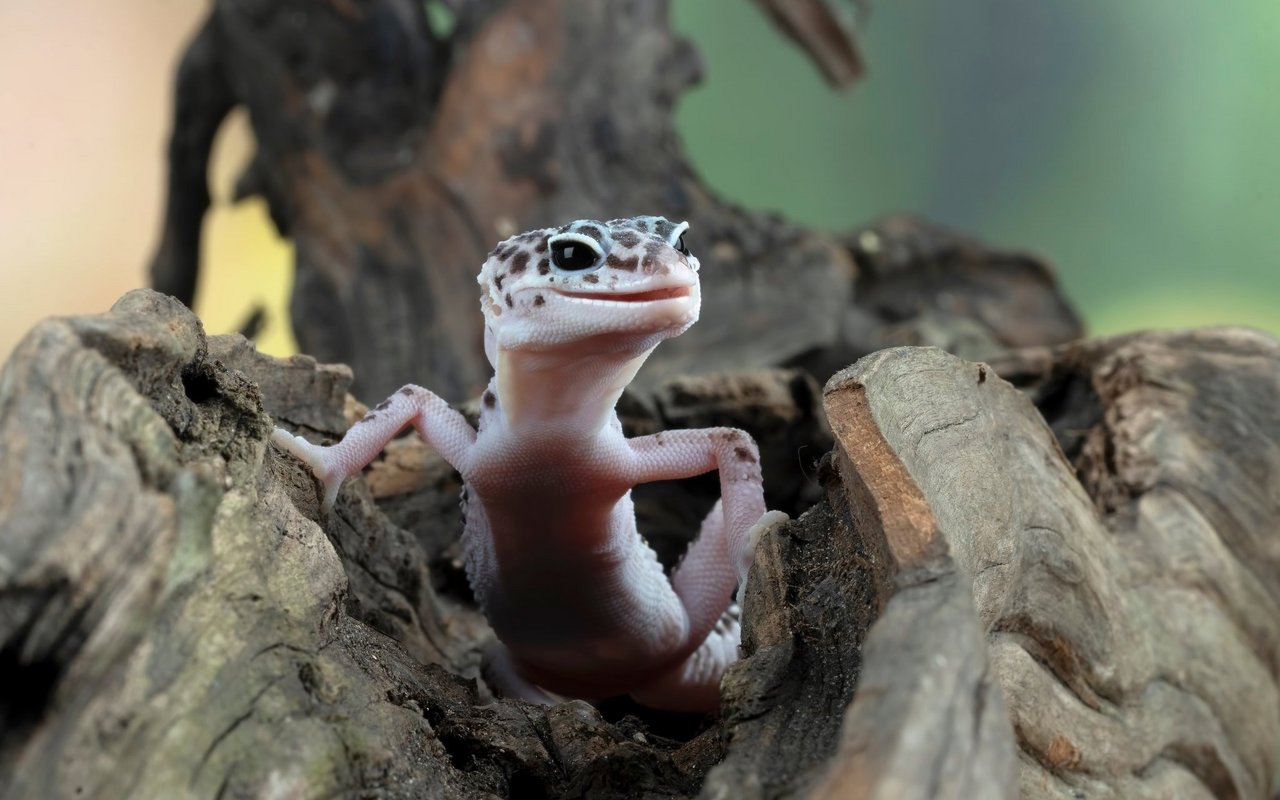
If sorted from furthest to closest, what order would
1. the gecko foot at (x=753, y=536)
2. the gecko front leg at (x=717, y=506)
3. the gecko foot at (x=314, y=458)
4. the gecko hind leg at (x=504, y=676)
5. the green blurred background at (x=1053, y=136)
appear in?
the green blurred background at (x=1053, y=136) → the gecko hind leg at (x=504, y=676) → the gecko front leg at (x=717, y=506) → the gecko foot at (x=753, y=536) → the gecko foot at (x=314, y=458)

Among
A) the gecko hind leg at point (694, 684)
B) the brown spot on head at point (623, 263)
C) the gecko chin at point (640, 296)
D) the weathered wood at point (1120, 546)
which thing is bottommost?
the gecko hind leg at point (694, 684)

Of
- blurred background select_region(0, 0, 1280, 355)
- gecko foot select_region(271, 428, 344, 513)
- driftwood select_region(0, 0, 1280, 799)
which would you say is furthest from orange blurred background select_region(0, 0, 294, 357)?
driftwood select_region(0, 0, 1280, 799)

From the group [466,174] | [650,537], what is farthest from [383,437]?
[466,174]

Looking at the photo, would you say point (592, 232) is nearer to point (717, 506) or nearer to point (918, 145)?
point (717, 506)

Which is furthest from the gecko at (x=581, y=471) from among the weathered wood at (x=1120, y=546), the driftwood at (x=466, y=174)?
the driftwood at (x=466, y=174)

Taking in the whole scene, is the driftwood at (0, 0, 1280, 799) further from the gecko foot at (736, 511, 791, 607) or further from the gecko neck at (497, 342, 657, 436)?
the gecko neck at (497, 342, 657, 436)

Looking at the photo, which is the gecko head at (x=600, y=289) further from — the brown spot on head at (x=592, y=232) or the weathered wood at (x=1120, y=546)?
the weathered wood at (x=1120, y=546)

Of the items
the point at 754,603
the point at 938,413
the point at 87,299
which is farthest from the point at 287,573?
the point at 87,299
